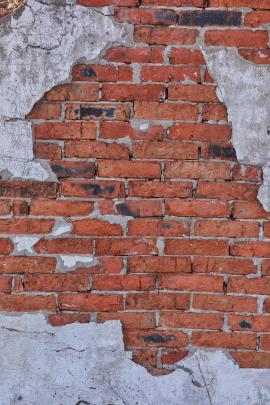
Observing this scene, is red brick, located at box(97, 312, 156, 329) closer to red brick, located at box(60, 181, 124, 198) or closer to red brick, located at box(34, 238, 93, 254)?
red brick, located at box(34, 238, 93, 254)

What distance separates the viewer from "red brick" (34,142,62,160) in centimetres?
A: 197

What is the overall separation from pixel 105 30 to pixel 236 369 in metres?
1.56

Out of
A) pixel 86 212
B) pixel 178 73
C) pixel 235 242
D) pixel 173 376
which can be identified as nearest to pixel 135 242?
pixel 86 212

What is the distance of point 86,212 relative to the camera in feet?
6.55

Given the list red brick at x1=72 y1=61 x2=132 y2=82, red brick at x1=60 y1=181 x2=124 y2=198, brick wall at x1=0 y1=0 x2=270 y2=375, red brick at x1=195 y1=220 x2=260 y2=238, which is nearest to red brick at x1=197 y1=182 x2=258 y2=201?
brick wall at x1=0 y1=0 x2=270 y2=375

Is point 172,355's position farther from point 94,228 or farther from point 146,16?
point 146,16

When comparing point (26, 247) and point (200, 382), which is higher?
point (26, 247)

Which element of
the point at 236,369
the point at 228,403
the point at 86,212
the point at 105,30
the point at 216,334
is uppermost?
the point at 105,30

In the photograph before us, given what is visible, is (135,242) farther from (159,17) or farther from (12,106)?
(159,17)

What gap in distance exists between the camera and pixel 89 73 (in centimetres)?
195

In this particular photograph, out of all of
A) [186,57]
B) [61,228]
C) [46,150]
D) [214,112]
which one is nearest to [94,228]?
[61,228]

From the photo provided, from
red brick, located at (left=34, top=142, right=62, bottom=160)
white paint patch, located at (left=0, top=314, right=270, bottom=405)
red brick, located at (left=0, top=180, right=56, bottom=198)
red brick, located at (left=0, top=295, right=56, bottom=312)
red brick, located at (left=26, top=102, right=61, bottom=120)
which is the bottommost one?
white paint patch, located at (left=0, top=314, right=270, bottom=405)

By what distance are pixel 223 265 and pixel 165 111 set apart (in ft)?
2.34

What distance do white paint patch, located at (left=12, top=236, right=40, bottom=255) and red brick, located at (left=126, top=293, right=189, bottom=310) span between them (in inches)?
18.7
